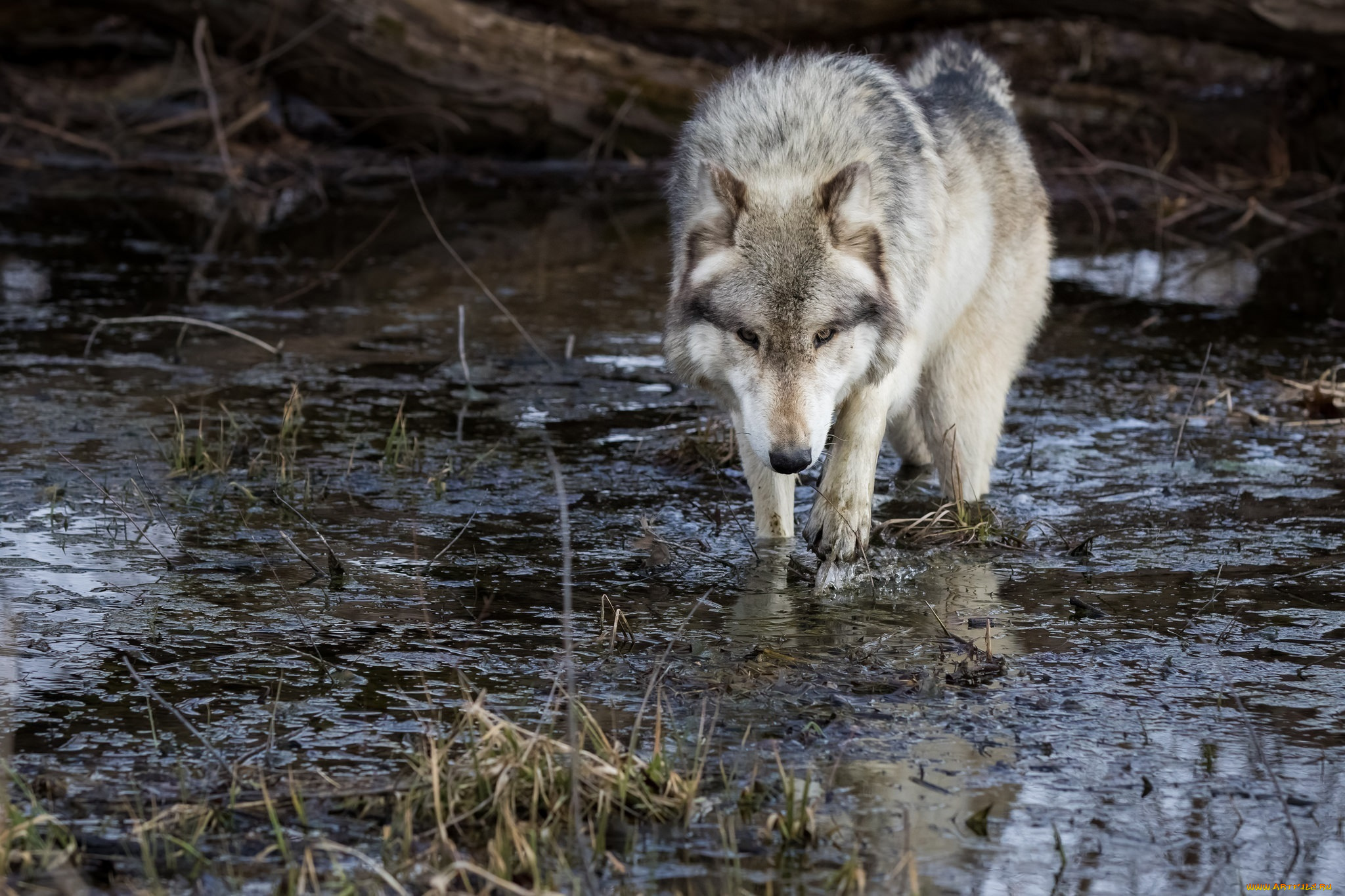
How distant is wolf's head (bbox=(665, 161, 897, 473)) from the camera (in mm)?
4492

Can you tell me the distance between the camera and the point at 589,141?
14.3 m

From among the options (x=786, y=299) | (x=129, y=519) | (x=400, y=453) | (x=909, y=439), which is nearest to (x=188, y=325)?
(x=400, y=453)

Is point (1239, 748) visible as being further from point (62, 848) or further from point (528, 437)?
point (528, 437)

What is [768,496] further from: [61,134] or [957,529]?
[61,134]

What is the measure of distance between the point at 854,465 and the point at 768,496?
33cm

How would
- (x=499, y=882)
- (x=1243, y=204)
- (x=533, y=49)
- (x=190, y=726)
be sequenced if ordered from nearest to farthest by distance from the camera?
(x=499, y=882)
(x=190, y=726)
(x=1243, y=204)
(x=533, y=49)

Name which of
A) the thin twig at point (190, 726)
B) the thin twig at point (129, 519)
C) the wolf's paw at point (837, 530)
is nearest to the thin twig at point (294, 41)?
the thin twig at point (129, 519)

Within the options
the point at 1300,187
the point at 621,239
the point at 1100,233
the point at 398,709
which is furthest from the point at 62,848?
the point at 1300,187

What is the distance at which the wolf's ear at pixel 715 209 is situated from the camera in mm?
4641

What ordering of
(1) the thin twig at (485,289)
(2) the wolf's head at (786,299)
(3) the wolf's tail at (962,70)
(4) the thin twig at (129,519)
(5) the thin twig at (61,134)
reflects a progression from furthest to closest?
(5) the thin twig at (61,134) < (3) the wolf's tail at (962,70) < (1) the thin twig at (485,289) < (4) the thin twig at (129,519) < (2) the wolf's head at (786,299)

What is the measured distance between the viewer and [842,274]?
4.63 metres

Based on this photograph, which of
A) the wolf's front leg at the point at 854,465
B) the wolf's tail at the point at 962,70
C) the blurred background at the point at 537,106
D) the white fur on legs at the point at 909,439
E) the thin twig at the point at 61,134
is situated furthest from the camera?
the thin twig at the point at 61,134

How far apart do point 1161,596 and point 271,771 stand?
2937 millimetres

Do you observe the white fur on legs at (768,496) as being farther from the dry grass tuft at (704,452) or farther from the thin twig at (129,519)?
the thin twig at (129,519)
